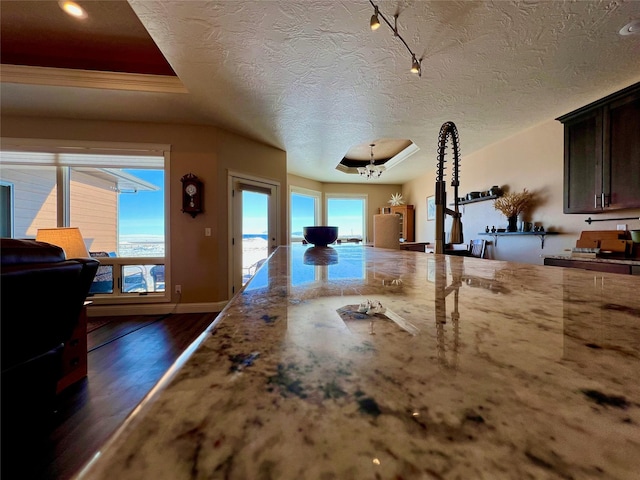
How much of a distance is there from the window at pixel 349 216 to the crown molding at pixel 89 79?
4890 millimetres

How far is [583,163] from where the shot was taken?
269cm

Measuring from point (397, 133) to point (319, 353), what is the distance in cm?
393

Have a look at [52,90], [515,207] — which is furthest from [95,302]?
[515,207]

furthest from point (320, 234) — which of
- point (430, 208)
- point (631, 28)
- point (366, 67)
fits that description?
point (430, 208)

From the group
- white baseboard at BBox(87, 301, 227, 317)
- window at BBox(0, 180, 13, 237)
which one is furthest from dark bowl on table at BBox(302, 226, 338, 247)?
Result: window at BBox(0, 180, 13, 237)

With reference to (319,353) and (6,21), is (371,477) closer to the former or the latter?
(319,353)

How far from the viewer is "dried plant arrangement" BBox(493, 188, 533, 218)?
11.2 feet

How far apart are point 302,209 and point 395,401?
6589 millimetres

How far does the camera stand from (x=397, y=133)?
3.72 m

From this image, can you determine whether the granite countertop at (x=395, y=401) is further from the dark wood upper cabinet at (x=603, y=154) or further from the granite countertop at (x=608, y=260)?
the dark wood upper cabinet at (x=603, y=154)

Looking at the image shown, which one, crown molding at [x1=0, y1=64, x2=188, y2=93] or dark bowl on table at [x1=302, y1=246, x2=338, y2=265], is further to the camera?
crown molding at [x1=0, y1=64, x2=188, y2=93]

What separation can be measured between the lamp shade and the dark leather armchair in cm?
145

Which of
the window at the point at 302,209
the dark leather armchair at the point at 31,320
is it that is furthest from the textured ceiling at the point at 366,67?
the window at the point at 302,209

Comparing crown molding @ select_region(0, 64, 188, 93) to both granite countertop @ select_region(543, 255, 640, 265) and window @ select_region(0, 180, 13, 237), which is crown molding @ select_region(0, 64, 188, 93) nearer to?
window @ select_region(0, 180, 13, 237)
